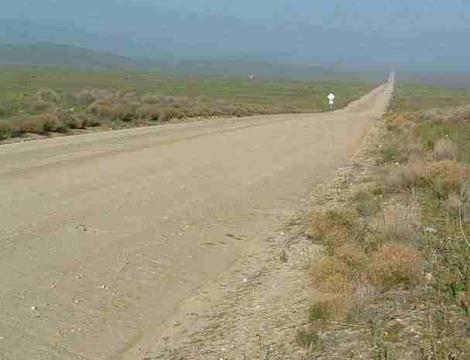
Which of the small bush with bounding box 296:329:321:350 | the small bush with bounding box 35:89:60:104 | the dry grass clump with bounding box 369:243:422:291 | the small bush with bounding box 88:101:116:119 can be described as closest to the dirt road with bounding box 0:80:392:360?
the small bush with bounding box 296:329:321:350

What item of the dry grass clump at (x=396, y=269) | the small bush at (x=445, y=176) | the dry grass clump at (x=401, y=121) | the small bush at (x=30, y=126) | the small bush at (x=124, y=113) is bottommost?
the dry grass clump at (x=401, y=121)

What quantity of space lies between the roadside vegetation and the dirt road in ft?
3.47

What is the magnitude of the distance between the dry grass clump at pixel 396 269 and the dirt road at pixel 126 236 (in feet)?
5.39

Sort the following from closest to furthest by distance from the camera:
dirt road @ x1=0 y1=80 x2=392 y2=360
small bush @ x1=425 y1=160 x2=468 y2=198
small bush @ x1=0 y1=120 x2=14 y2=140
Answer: dirt road @ x1=0 y1=80 x2=392 y2=360 < small bush @ x1=425 y1=160 x2=468 y2=198 < small bush @ x1=0 y1=120 x2=14 y2=140

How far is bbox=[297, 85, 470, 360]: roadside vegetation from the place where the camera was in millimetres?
6336

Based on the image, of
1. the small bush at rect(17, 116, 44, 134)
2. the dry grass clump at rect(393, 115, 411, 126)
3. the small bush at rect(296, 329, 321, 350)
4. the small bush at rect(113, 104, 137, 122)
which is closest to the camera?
the small bush at rect(296, 329, 321, 350)

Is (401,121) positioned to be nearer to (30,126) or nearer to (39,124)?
(39,124)

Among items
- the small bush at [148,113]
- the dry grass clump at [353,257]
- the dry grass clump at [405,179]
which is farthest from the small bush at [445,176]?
the small bush at [148,113]

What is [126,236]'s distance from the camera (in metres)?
10.8

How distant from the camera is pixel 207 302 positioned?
8.35 metres

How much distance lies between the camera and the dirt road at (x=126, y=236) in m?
7.26

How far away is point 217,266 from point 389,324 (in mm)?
3550

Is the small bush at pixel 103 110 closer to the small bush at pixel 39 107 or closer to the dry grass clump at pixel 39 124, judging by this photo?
the small bush at pixel 39 107

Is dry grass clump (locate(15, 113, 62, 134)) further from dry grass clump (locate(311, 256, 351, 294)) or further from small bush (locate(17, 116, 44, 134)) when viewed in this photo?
dry grass clump (locate(311, 256, 351, 294))
